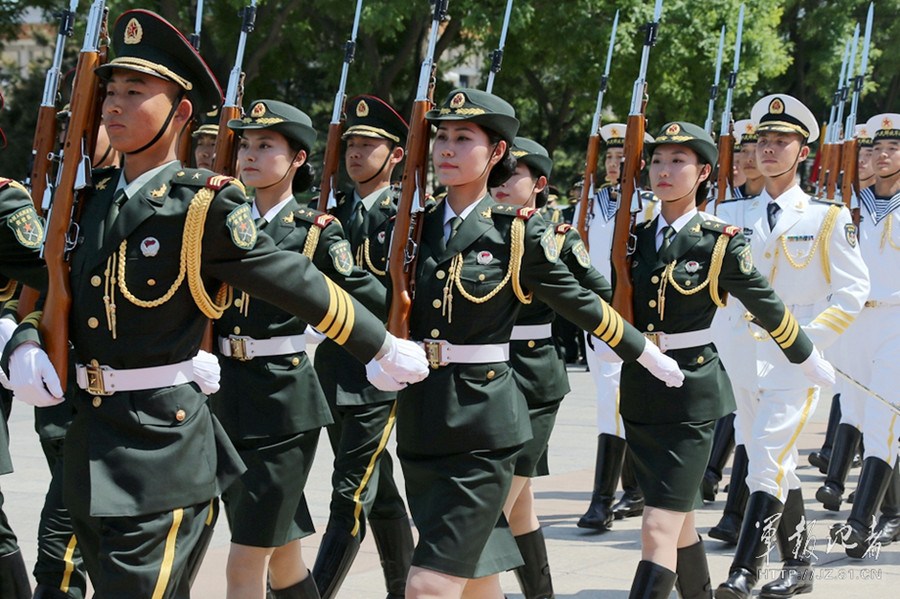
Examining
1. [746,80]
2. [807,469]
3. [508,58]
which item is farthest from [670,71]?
[807,469]

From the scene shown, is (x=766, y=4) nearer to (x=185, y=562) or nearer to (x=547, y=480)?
(x=547, y=480)

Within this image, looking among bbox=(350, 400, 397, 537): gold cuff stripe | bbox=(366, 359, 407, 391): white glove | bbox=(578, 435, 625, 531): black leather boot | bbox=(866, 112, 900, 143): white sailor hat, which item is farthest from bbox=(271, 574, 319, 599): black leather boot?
bbox=(866, 112, 900, 143): white sailor hat

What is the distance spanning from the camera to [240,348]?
5.22 m

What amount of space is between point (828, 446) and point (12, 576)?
6330mm

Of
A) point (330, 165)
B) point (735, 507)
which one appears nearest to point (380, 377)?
point (330, 165)

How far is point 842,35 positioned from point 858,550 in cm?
2336

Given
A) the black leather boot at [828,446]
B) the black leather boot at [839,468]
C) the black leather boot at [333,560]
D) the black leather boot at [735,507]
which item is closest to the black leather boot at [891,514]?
the black leather boot at [839,468]

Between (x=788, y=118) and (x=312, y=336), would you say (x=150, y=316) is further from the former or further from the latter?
(x=788, y=118)

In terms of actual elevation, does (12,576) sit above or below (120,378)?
below

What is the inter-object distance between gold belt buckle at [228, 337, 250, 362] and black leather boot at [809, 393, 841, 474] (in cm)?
534

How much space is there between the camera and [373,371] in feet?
13.5

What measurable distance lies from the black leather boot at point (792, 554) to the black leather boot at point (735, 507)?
68 centimetres

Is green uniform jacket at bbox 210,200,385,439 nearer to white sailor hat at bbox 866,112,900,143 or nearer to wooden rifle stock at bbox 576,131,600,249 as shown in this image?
white sailor hat at bbox 866,112,900,143

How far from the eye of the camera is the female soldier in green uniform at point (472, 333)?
4.57m
